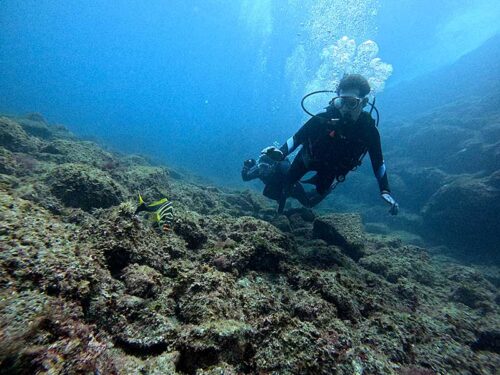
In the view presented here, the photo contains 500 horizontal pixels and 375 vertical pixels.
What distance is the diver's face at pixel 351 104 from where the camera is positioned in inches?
199

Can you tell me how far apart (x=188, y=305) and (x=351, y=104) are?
15.1ft

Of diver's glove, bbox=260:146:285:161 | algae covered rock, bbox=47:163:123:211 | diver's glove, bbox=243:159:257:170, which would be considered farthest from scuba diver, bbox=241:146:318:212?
algae covered rock, bbox=47:163:123:211

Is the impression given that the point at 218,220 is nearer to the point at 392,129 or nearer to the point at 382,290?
the point at 382,290

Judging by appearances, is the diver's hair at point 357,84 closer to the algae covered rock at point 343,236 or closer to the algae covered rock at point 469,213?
the algae covered rock at point 343,236

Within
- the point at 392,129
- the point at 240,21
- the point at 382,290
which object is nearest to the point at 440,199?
the point at 382,290

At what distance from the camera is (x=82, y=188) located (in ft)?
14.0

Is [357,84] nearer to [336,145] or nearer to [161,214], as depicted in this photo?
[336,145]

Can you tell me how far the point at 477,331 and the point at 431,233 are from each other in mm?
11442

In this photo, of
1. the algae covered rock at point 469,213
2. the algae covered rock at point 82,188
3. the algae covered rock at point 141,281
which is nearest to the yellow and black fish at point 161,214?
the algae covered rock at point 141,281

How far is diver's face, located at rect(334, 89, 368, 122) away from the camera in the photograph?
16.5 feet

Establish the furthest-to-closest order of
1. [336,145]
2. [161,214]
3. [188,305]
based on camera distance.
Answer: [336,145]
[161,214]
[188,305]

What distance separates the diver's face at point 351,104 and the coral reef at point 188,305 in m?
2.68

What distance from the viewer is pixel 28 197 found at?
3650 mm

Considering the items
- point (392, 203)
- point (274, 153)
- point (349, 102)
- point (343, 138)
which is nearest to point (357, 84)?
point (349, 102)
